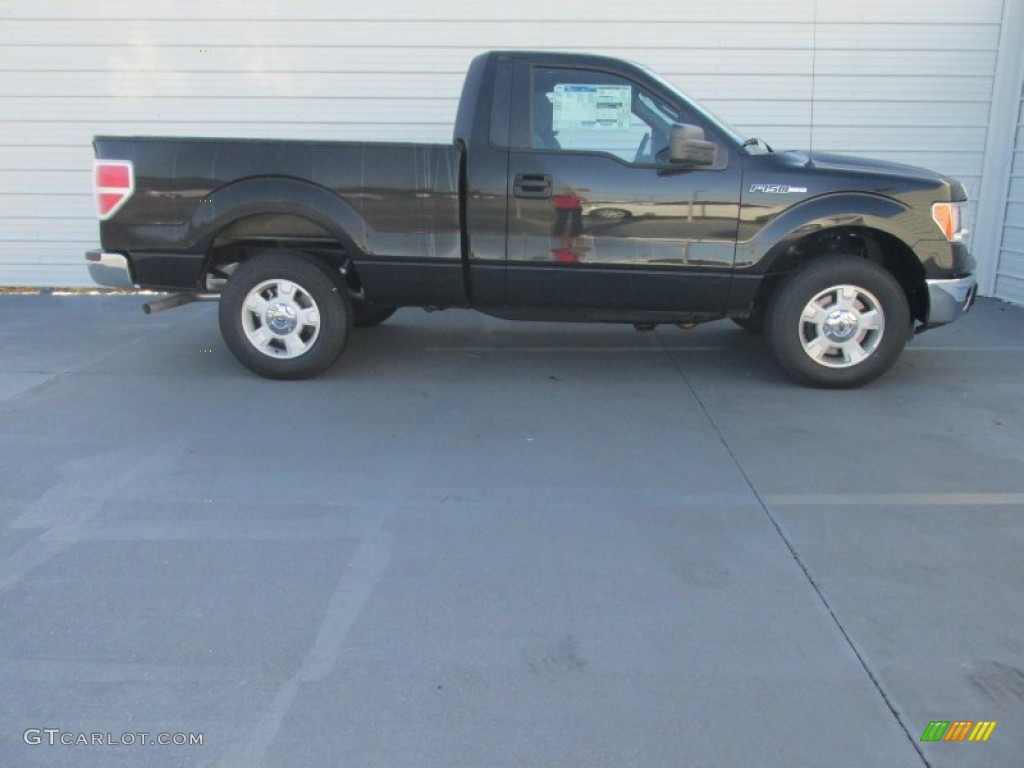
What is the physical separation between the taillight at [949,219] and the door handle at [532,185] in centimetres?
250

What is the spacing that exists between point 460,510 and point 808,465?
1.92m

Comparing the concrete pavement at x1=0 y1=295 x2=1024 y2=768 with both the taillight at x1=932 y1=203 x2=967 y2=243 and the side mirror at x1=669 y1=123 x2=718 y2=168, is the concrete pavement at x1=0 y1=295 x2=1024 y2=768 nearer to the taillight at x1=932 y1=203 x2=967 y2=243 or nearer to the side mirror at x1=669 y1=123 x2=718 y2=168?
the taillight at x1=932 y1=203 x2=967 y2=243

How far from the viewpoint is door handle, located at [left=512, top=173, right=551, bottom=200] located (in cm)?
561

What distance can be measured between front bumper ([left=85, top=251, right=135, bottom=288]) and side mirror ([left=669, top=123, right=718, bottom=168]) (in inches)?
145

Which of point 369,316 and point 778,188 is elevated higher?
point 778,188

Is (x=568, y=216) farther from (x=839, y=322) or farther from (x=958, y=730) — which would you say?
(x=958, y=730)

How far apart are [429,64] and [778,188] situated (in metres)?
4.63

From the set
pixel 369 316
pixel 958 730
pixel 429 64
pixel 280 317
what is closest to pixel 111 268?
pixel 280 317

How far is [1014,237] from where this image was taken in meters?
8.96

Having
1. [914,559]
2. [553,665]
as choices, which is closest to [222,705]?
[553,665]

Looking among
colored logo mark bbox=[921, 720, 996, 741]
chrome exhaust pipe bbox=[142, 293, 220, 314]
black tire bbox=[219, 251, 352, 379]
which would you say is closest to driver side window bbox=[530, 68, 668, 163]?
black tire bbox=[219, 251, 352, 379]

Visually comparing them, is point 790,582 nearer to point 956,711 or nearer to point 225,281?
point 956,711

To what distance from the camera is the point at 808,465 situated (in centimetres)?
465

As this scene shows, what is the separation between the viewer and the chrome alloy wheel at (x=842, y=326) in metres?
5.76
